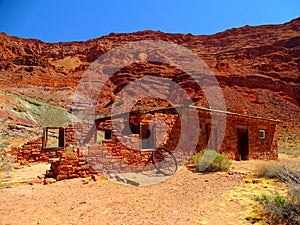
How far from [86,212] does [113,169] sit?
378cm

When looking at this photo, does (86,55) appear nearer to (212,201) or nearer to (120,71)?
(120,71)

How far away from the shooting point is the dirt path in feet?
14.2

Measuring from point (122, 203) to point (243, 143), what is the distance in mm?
10121

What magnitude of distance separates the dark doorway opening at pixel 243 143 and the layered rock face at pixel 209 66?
19.0 metres

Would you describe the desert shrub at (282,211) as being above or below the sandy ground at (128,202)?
above

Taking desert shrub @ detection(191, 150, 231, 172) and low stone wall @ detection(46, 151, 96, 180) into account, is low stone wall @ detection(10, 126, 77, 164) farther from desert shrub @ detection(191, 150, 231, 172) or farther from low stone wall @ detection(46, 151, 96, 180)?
desert shrub @ detection(191, 150, 231, 172)

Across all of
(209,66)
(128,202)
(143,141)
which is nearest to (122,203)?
(128,202)

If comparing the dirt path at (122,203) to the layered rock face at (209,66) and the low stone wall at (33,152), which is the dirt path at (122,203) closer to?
the low stone wall at (33,152)

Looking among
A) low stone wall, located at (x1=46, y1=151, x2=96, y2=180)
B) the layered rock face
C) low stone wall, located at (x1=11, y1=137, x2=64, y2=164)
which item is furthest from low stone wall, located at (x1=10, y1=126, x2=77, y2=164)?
the layered rock face

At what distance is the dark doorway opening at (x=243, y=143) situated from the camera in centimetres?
1313

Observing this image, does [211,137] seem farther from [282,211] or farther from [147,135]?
[282,211]

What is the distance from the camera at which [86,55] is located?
7019 centimetres

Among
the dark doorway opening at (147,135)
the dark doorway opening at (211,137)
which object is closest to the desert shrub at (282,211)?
the dark doorway opening at (147,135)

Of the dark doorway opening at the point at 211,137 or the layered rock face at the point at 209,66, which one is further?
the layered rock face at the point at 209,66
